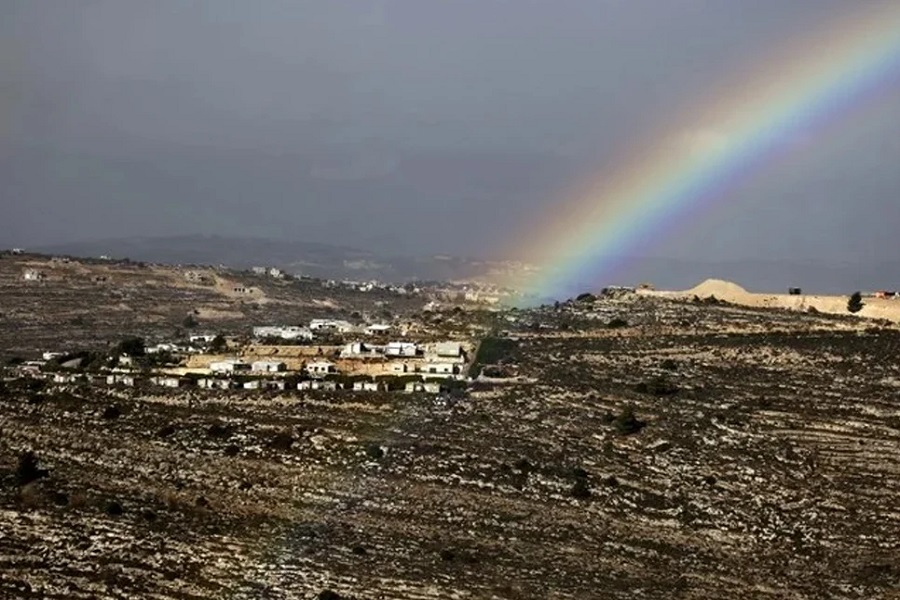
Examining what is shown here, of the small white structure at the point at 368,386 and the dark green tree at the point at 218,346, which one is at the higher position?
the dark green tree at the point at 218,346

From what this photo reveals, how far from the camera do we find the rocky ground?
35.7 m

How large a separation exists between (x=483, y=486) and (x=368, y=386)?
Result: 832 inches

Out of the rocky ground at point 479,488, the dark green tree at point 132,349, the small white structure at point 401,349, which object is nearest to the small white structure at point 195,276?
the dark green tree at point 132,349

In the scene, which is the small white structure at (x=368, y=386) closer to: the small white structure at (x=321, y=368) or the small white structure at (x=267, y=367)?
the small white structure at (x=321, y=368)

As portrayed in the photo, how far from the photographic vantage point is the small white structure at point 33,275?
508 ft

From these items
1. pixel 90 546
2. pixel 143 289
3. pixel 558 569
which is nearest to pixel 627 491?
pixel 558 569

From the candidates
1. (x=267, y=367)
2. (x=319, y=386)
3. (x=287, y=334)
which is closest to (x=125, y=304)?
(x=287, y=334)

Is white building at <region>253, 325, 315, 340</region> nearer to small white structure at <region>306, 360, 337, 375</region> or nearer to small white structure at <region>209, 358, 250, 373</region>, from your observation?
small white structure at <region>209, 358, 250, 373</region>

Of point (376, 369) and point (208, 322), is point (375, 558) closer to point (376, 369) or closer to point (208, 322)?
point (376, 369)

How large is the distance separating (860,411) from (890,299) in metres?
50.5

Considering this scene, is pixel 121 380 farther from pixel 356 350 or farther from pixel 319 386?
pixel 356 350

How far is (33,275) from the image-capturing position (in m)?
156

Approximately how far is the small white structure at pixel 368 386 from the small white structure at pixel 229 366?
1040cm

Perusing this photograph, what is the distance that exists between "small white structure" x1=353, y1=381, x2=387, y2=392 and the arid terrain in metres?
1.96
